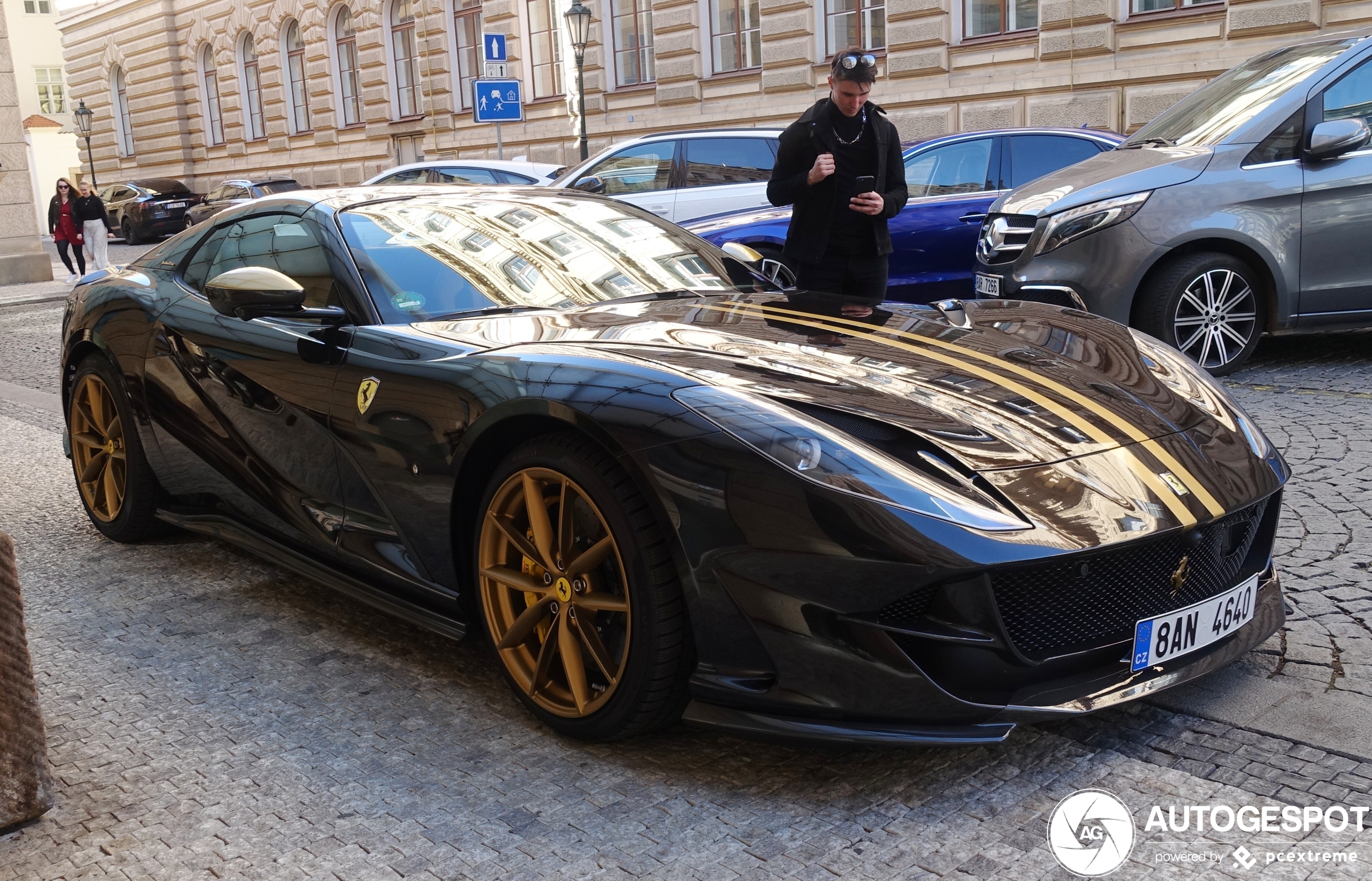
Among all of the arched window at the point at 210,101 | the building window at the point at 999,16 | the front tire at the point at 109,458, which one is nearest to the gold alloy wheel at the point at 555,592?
the front tire at the point at 109,458

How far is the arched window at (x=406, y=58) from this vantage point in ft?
104

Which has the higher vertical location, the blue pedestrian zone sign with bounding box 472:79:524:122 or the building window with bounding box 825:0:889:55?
the building window with bounding box 825:0:889:55

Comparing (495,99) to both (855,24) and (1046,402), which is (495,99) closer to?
(855,24)

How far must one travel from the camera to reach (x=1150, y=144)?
783 cm

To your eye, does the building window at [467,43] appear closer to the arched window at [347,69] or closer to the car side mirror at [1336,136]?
the arched window at [347,69]

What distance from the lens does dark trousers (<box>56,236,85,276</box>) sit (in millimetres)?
21969

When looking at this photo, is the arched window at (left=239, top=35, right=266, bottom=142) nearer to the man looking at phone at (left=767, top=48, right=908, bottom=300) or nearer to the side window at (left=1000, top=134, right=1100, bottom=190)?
the side window at (left=1000, top=134, right=1100, bottom=190)

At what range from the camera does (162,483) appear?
4.71 metres

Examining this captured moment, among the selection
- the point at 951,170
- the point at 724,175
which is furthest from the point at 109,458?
the point at 724,175

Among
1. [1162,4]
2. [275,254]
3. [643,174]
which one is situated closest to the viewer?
[275,254]

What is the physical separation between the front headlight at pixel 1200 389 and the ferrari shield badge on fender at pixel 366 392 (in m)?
2.05

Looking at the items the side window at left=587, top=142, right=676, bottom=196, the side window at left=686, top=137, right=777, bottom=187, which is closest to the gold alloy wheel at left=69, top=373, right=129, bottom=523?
the side window at left=587, top=142, right=676, bottom=196

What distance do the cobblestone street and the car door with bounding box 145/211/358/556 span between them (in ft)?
1.44

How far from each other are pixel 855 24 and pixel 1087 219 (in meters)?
14.9
